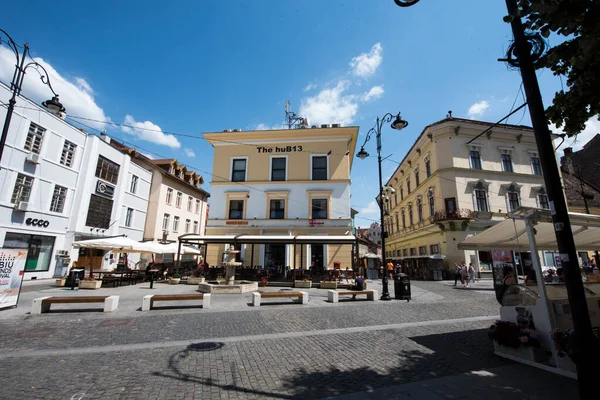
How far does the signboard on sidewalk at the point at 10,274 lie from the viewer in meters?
8.87

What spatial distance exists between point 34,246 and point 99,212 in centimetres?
541

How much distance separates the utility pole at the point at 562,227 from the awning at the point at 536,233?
1653 mm

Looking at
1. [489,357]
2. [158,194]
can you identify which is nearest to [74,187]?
[158,194]

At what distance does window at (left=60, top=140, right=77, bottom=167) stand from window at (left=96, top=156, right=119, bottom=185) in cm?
202

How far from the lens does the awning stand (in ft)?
16.8

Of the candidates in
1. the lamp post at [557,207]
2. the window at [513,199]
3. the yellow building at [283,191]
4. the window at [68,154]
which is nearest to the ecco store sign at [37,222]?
the window at [68,154]

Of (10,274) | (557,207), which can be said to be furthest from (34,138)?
(557,207)

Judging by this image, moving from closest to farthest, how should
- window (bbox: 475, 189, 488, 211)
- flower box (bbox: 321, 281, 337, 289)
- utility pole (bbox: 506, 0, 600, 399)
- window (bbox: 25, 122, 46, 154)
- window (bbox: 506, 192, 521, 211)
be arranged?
utility pole (bbox: 506, 0, 600, 399) < flower box (bbox: 321, 281, 337, 289) < window (bbox: 25, 122, 46, 154) < window (bbox: 475, 189, 488, 211) < window (bbox: 506, 192, 521, 211)

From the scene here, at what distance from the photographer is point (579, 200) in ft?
98.8

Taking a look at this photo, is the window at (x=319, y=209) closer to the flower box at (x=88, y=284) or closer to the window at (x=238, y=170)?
the window at (x=238, y=170)

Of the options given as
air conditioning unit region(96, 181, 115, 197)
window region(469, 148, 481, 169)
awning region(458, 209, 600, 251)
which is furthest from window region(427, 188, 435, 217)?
air conditioning unit region(96, 181, 115, 197)

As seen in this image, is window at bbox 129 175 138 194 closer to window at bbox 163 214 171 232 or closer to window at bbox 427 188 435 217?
window at bbox 163 214 171 232

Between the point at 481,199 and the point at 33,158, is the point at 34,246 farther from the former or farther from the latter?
the point at 481,199

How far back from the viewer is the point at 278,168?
24.7 m
